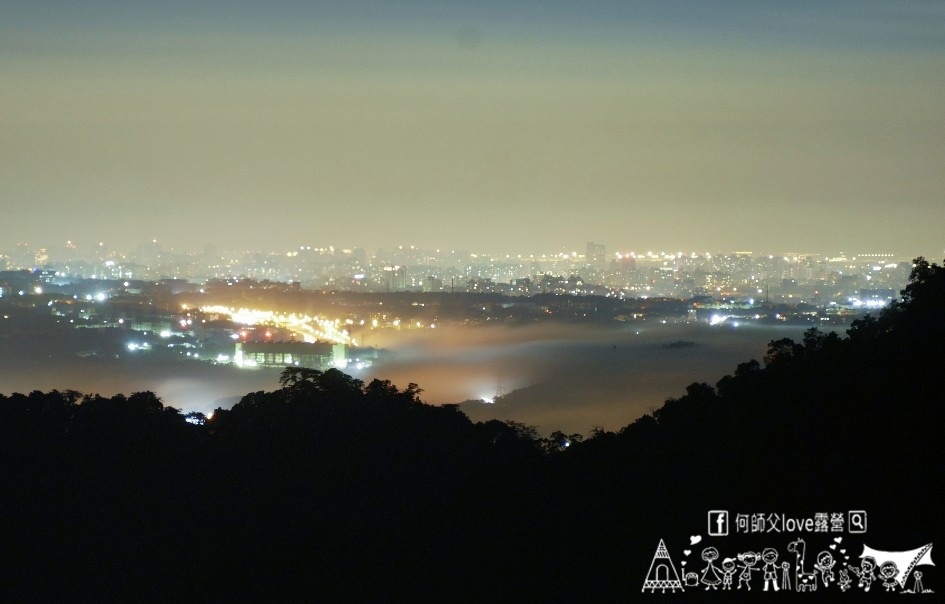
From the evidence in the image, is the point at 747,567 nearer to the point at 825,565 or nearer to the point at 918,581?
the point at 825,565

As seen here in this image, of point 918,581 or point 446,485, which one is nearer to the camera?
point 918,581

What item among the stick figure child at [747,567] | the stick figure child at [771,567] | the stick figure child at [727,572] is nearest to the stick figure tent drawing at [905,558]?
the stick figure child at [771,567]

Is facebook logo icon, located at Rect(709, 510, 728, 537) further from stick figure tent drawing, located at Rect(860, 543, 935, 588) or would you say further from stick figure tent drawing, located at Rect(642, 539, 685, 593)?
stick figure tent drawing, located at Rect(860, 543, 935, 588)

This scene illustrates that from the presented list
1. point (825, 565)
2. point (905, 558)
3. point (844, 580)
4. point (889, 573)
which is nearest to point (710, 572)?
point (825, 565)

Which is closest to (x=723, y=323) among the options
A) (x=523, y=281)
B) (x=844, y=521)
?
(x=523, y=281)

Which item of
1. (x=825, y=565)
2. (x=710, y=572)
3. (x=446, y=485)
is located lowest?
(x=446, y=485)

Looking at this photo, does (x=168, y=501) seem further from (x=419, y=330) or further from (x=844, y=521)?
(x=419, y=330)

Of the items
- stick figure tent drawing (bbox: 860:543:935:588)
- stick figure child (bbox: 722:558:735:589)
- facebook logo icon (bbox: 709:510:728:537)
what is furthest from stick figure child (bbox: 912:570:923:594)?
facebook logo icon (bbox: 709:510:728:537)
